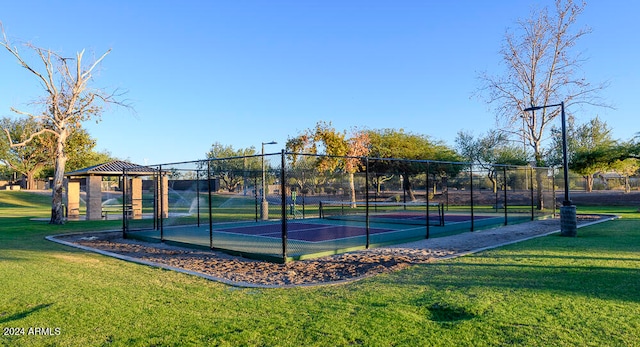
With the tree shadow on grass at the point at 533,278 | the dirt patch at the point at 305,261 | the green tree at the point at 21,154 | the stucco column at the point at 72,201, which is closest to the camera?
the tree shadow on grass at the point at 533,278

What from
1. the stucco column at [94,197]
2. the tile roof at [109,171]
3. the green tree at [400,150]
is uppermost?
the green tree at [400,150]

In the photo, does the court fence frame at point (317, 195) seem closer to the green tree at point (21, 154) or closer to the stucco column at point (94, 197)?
the stucco column at point (94, 197)

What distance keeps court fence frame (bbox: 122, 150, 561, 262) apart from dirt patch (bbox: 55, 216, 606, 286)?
46 centimetres

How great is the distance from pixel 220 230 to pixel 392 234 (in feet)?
19.4

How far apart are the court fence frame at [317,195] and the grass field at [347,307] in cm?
261

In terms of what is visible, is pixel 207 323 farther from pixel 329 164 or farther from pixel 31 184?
pixel 31 184

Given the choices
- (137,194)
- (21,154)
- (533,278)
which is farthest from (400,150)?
(21,154)

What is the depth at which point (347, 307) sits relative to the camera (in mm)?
5141

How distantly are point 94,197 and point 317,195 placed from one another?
12062 mm

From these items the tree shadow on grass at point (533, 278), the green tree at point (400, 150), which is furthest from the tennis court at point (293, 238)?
the green tree at point (400, 150)

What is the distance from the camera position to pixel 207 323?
461cm

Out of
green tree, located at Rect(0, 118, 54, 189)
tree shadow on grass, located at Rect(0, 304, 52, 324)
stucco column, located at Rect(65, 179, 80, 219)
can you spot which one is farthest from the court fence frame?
green tree, located at Rect(0, 118, 54, 189)

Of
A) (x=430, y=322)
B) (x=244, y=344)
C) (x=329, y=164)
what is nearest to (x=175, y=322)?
(x=244, y=344)

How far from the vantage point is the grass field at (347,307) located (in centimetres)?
412
